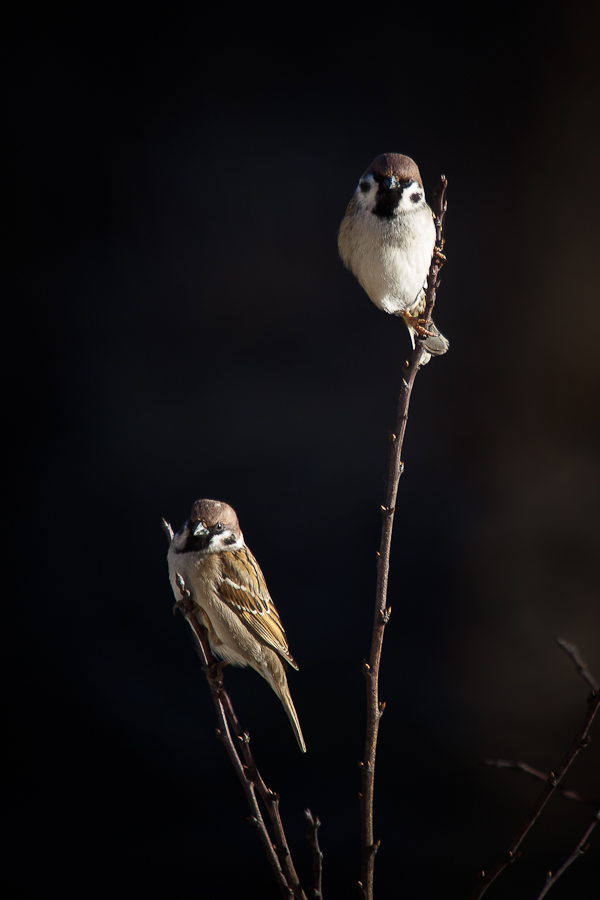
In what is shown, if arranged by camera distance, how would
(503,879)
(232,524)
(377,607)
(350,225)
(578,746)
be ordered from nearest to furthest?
(578,746) < (377,607) < (232,524) < (350,225) < (503,879)

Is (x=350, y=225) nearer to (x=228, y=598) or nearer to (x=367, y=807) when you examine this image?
(x=228, y=598)

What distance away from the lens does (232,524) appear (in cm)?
85

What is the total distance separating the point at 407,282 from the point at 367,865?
27.0 inches

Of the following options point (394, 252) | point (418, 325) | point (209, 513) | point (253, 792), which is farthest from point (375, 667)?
point (394, 252)

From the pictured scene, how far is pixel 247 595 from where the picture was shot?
3.05ft

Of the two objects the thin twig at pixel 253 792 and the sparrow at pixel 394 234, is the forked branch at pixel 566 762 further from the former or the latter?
the sparrow at pixel 394 234

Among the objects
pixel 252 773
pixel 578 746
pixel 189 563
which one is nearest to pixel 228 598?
pixel 189 563

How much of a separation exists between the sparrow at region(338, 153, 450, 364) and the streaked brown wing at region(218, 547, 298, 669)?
0.36 meters

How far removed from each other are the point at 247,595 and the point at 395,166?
1.91 ft

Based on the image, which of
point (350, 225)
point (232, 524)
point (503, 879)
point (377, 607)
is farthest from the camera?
point (503, 879)

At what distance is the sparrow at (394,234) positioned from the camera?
872 millimetres

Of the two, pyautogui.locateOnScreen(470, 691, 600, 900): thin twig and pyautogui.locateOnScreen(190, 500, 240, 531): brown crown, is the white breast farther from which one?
pyautogui.locateOnScreen(470, 691, 600, 900): thin twig

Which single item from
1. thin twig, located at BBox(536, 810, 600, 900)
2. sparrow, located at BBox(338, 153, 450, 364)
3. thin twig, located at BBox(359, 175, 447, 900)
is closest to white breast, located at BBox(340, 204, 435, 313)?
sparrow, located at BBox(338, 153, 450, 364)

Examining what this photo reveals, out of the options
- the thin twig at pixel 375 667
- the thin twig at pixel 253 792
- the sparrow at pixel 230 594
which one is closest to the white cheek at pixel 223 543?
the sparrow at pixel 230 594
